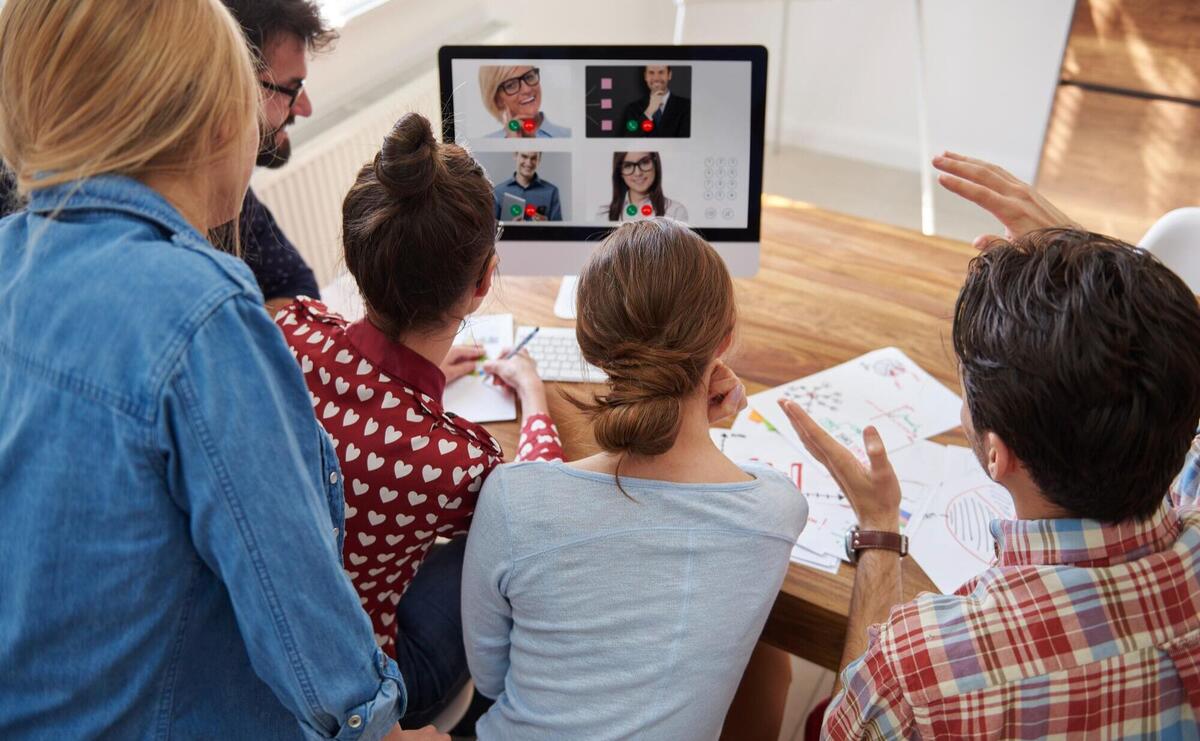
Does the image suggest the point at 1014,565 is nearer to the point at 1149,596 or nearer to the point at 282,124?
the point at 1149,596

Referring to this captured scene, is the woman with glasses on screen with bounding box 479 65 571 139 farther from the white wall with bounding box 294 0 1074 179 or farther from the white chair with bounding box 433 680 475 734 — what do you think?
the white wall with bounding box 294 0 1074 179

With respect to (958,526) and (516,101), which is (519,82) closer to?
(516,101)

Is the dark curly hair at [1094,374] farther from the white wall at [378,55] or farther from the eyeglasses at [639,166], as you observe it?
the white wall at [378,55]

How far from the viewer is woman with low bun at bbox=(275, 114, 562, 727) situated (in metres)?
1.21

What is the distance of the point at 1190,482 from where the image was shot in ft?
3.77

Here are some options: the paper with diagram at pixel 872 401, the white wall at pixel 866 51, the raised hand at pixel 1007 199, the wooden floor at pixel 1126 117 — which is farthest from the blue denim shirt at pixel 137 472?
the wooden floor at pixel 1126 117

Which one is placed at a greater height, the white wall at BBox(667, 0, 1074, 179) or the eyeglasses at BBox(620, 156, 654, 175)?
the eyeglasses at BBox(620, 156, 654, 175)

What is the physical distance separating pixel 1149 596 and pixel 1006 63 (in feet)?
11.0

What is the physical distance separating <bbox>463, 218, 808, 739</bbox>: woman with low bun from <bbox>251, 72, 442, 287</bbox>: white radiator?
1.56m

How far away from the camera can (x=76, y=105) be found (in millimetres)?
779

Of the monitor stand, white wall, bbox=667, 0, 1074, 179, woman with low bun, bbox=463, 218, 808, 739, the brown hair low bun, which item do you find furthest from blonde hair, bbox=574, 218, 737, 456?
white wall, bbox=667, 0, 1074, 179

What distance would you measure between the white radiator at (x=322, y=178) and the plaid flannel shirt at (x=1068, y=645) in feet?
6.39

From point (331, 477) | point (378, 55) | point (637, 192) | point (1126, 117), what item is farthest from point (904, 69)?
point (331, 477)

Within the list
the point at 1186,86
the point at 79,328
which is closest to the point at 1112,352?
the point at 79,328
